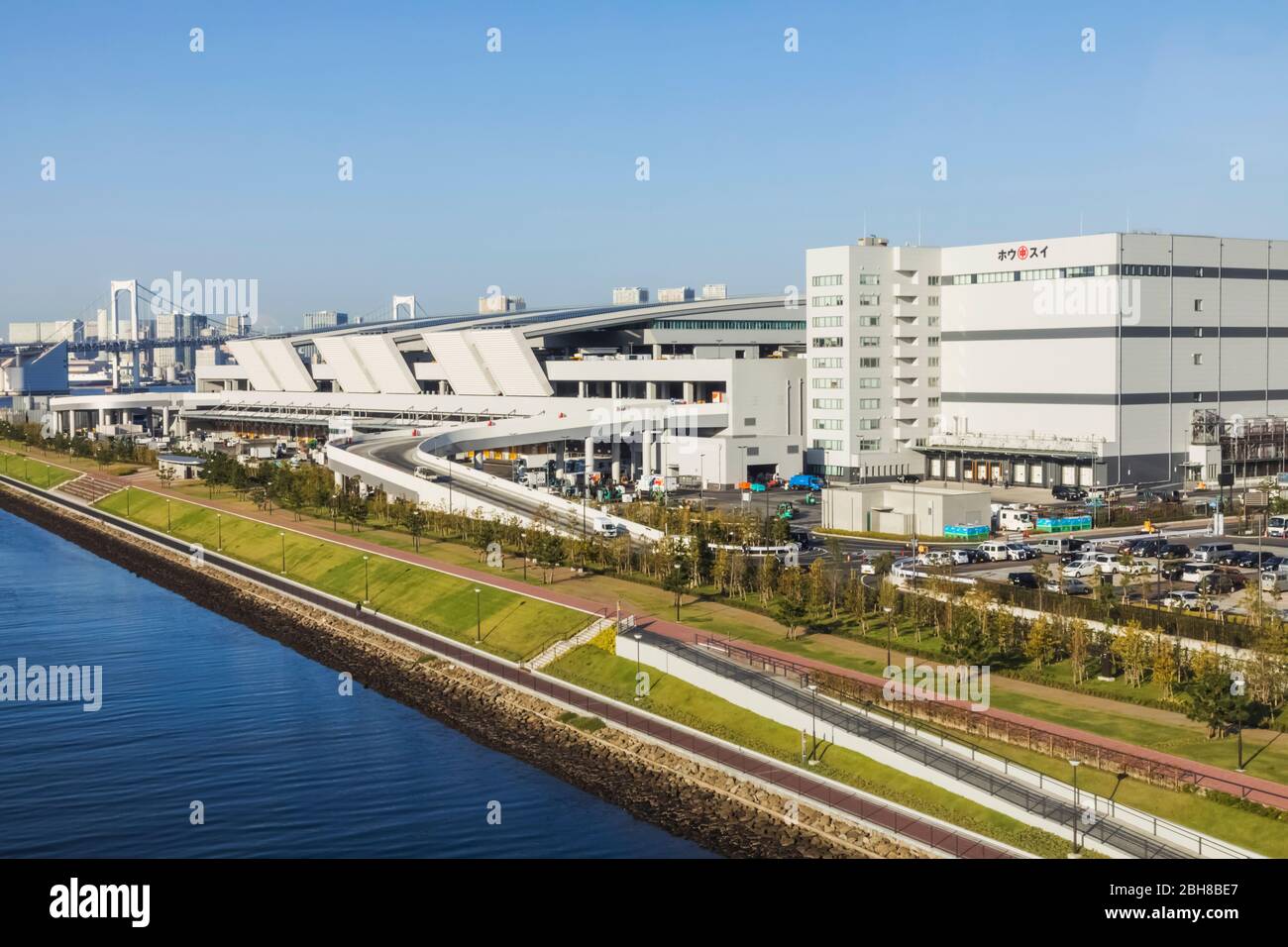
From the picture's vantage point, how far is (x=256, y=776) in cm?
3042

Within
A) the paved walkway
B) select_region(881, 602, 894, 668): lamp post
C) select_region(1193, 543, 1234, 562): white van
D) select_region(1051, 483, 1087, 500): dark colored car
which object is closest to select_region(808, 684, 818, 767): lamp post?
the paved walkway

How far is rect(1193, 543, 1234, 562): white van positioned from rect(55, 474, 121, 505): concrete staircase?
61.5 m

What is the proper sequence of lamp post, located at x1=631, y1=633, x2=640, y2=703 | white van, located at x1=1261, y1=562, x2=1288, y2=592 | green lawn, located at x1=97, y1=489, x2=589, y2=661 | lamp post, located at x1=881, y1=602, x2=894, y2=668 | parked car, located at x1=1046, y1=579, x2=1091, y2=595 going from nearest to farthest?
lamp post, located at x1=631, y1=633, x2=640, y2=703 < lamp post, located at x1=881, y1=602, x2=894, y2=668 < white van, located at x1=1261, y1=562, x2=1288, y2=592 < parked car, located at x1=1046, y1=579, x2=1091, y2=595 < green lawn, located at x1=97, y1=489, x2=589, y2=661

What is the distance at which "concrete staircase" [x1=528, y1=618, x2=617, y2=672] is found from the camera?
38125 mm

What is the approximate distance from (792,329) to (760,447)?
20.7 meters

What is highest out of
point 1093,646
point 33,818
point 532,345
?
point 532,345

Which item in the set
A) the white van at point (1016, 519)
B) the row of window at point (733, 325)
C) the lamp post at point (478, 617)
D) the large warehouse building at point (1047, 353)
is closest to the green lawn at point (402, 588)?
the lamp post at point (478, 617)

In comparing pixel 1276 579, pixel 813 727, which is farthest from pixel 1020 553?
pixel 813 727

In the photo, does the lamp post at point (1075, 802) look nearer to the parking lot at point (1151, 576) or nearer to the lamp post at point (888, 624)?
the lamp post at point (888, 624)

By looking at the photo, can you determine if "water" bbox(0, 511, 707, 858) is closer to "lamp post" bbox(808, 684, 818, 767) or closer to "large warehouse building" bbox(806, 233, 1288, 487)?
"lamp post" bbox(808, 684, 818, 767)
